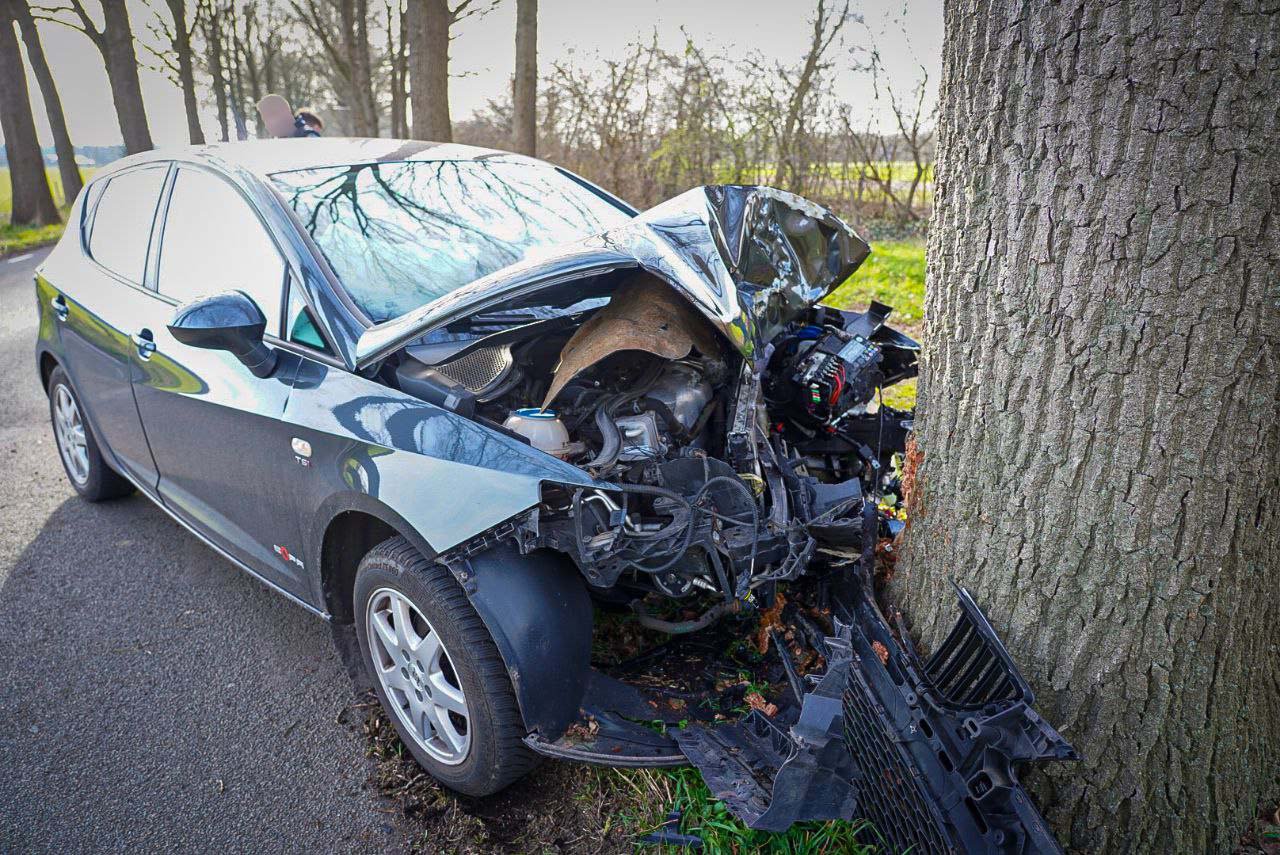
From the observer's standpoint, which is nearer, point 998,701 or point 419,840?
point 998,701

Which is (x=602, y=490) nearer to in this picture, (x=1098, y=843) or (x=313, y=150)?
(x=1098, y=843)

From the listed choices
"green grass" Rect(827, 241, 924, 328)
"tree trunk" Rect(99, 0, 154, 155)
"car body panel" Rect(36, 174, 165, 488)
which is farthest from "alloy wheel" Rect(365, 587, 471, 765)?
"tree trunk" Rect(99, 0, 154, 155)

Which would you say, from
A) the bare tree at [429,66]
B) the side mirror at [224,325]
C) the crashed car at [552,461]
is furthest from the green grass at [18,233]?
the side mirror at [224,325]

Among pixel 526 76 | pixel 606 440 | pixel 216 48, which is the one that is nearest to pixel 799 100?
pixel 526 76

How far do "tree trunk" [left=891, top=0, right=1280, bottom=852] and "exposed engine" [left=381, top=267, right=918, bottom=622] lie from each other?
559mm

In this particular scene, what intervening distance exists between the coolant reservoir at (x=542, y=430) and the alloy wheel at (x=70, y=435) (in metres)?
3.04

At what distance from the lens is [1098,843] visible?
204cm

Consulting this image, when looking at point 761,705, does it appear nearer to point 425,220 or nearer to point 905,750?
point 905,750

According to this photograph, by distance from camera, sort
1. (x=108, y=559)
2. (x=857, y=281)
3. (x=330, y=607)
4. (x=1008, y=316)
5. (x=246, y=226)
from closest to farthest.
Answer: (x=1008, y=316)
(x=330, y=607)
(x=246, y=226)
(x=108, y=559)
(x=857, y=281)

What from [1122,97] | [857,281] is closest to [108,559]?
[1122,97]

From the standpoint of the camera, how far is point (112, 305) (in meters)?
3.52

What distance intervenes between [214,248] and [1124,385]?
301cm

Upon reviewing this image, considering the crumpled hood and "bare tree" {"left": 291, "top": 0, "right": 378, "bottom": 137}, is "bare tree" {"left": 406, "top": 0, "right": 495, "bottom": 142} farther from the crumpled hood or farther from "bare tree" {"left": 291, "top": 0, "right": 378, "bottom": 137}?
the crumpled hood

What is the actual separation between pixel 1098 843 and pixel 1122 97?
178 cm
